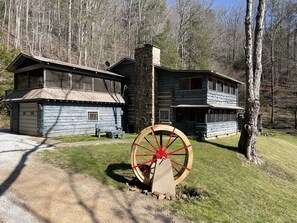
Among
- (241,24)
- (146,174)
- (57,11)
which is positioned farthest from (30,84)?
(241,24)

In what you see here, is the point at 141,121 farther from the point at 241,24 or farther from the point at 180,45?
the point at 241,24

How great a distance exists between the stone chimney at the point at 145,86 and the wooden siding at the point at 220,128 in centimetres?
449

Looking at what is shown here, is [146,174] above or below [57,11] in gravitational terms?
below

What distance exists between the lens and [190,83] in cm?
1888

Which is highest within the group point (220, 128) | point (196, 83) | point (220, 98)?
point (196, 83)

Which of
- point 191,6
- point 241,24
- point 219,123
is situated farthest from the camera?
point 241,24

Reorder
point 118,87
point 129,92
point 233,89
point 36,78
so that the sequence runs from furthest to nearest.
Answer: point 233,89, point 129,92, point 118,87, point 36,78

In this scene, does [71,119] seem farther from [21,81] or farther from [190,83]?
[190,83]

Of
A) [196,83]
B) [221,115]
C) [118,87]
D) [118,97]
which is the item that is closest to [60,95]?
[118,97]

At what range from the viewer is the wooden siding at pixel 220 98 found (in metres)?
18.5

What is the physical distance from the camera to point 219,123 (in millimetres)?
19859

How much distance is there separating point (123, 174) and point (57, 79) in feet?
33.4

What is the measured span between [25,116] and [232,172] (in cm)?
1409

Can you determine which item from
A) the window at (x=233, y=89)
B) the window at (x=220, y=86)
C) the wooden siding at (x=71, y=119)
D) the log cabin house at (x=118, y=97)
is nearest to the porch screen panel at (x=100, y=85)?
the log cabin house at (x=118, y=97)
